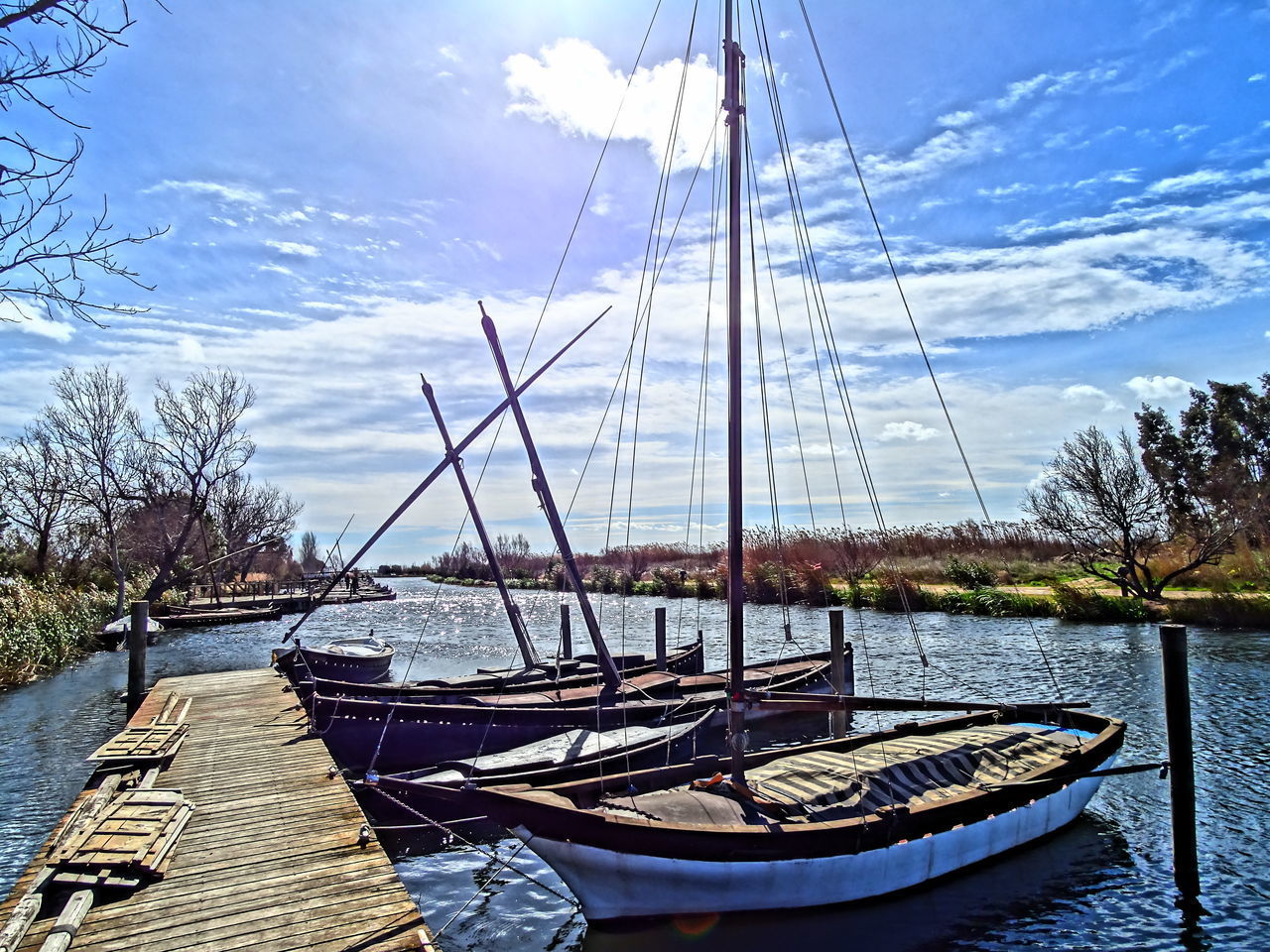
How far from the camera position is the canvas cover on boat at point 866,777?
29.5 feet

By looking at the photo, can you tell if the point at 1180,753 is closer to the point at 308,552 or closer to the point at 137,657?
the point at 137,657

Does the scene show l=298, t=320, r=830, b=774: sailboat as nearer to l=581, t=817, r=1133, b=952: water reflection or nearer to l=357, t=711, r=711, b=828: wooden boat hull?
l=357, t=711, r=711, b=828: wooden boat hull

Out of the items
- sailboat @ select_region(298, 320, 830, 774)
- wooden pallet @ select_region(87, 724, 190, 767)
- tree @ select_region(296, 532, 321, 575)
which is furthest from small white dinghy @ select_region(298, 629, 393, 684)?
tree @ select_region(296, 532, 321, 575)

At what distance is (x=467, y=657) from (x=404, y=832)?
22739 millimetres

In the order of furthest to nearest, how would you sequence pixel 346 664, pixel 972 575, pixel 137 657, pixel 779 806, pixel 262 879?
pixel 972 575 → pixel 346 664 → pixel 137 657 → pixel 779 806 → pixel 262 879

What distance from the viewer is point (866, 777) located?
997 cm

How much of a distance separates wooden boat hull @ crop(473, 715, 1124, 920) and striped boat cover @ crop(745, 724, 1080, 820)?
48cm

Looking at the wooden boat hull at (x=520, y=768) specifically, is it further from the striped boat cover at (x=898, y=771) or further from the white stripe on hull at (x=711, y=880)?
the striped boat cover at (x=898, y=771)

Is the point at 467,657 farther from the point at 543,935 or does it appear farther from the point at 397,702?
the point at 543,935

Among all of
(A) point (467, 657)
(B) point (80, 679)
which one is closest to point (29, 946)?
(B) point (80, 679)

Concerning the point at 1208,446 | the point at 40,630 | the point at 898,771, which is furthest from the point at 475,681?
the point at 1208,446

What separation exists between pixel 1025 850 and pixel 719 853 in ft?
19.2

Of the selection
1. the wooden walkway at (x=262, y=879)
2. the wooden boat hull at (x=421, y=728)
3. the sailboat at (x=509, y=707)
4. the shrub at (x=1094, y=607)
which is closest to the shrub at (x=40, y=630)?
the sailboat at (x=509, y=707)

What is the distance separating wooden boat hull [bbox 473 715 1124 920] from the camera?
7.92m
